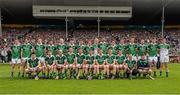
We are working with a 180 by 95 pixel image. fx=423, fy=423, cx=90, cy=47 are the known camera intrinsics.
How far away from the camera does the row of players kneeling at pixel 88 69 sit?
61.8ft

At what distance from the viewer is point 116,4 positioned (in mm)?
52125

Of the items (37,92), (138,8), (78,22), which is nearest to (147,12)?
(138,8)

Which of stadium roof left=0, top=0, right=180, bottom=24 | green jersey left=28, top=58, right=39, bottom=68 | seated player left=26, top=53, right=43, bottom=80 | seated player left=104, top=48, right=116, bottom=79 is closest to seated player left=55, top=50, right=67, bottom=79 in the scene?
seated player left=26, top=53, right=43, bottom=80

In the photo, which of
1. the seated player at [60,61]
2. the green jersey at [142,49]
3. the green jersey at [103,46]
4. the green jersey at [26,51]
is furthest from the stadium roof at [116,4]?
the seated player at [60,61]

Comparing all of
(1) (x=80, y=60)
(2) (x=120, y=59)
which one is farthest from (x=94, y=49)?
(2) (x=120, y=59)

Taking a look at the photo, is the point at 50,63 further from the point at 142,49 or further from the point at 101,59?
the point at 142,49

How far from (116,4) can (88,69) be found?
33728 mm

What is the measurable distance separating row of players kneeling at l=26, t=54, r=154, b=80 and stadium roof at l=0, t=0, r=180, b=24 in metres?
31.0

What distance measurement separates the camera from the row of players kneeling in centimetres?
1884

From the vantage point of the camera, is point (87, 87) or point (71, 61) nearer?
point (87, 87)

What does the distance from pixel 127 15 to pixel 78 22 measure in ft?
33.9

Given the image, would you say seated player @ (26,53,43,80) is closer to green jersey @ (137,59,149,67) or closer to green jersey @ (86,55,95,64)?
green jersey @ (86,55,95,64)

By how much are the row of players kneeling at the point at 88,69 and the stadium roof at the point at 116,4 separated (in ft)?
102

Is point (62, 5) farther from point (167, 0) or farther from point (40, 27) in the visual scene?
point (167, 0)
